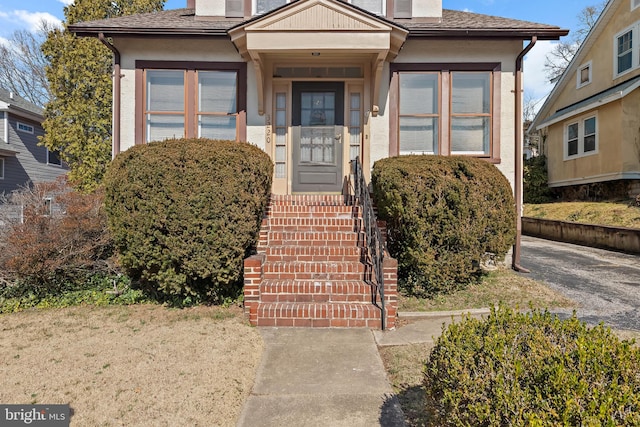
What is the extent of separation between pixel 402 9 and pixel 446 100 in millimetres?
2365

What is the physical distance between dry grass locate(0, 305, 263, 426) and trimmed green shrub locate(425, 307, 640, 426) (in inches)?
65.1

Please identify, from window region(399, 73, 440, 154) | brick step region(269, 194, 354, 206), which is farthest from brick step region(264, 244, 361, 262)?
window region(399, 73, 440, 154)

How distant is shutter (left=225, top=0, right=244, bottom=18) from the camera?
8.18 meters

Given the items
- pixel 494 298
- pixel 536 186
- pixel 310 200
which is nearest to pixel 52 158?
pixel 310 200

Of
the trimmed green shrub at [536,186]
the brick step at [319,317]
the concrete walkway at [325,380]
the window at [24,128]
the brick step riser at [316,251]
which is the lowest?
the concrete walkway at [325,380]

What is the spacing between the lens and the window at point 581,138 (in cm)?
1484

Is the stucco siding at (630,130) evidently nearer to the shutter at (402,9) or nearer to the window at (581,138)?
the window at (581,138)

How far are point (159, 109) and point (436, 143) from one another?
5.82m

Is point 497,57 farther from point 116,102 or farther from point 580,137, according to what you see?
point 580,137

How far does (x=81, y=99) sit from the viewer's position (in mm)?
11727

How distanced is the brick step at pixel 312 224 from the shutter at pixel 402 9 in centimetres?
492

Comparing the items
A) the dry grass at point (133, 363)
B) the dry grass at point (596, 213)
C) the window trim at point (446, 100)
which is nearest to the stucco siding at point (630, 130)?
the dry grass at point (596, 213)

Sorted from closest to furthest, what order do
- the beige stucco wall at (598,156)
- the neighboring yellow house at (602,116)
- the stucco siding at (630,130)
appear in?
the stucco siding at (630,130) → the neighboring yellow house at (602,116) → the beige stucco wall at (598,156)

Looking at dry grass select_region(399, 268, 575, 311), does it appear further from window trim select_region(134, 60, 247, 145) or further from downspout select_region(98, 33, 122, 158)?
downspout select_region(98, 33, 122, 158)
